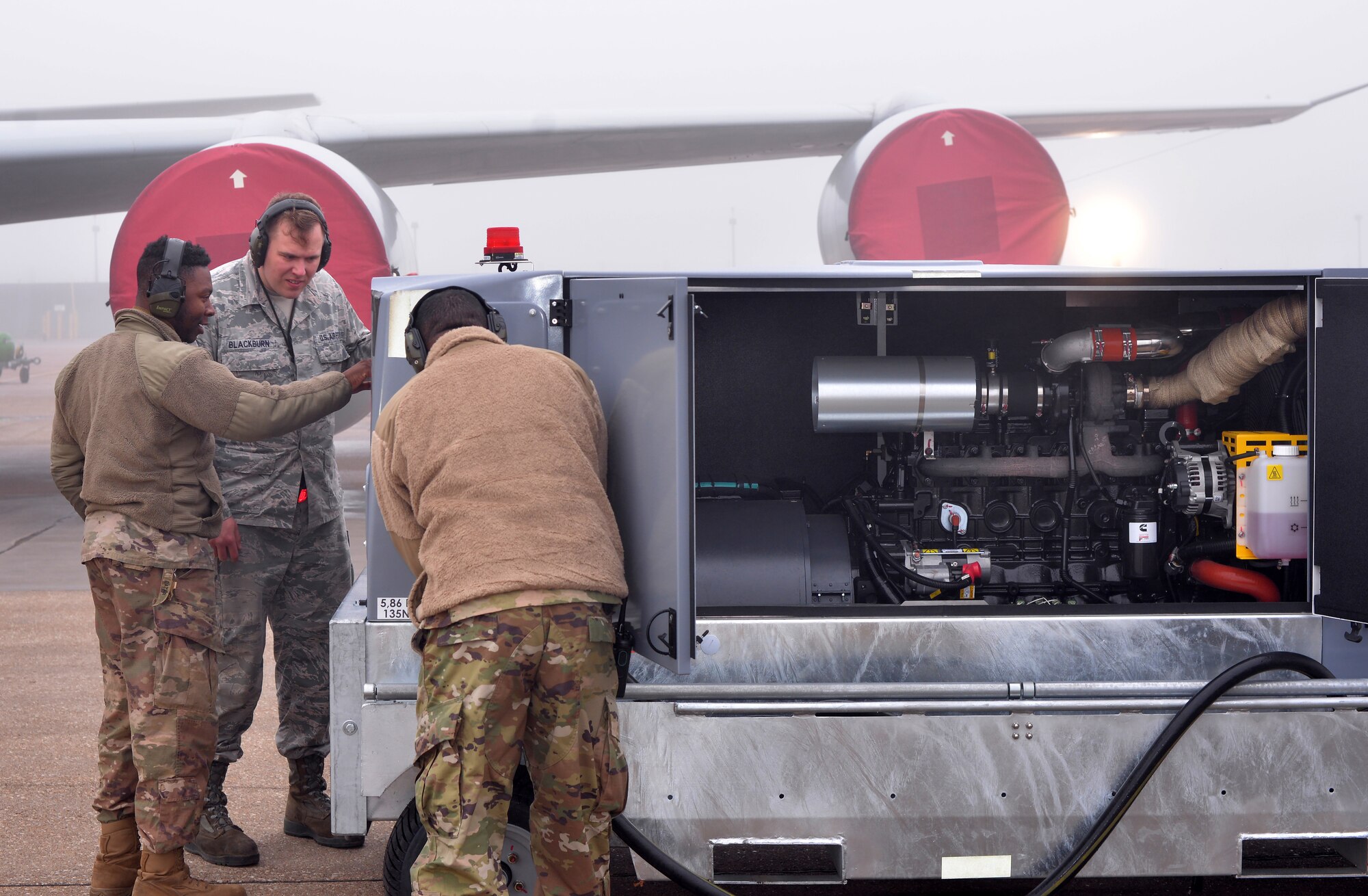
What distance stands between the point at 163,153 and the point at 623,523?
7475 millimetres

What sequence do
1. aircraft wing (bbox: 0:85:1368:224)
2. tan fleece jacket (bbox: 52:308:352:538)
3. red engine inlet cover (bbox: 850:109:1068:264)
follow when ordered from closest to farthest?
tan fleece jacket (bbox: 52:308:352:538) → red engine inlet cover (bbox: 850:109:1068:264) → aircraft wing (bbox: 0:85:1368:224)

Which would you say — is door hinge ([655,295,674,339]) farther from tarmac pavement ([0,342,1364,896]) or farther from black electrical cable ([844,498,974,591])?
black electrical cable ([844,498,974,591])

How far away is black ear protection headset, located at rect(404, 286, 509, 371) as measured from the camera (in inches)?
117

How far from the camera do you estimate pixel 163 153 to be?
357 inches

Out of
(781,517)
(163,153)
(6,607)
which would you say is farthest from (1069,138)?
(6,607)

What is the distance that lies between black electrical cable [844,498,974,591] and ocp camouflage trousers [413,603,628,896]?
1676 mm

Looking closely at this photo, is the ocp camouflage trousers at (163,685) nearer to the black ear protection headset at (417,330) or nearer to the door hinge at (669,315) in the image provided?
the black ear protection headset at (417,330)

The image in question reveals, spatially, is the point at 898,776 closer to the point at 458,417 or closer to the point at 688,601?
the point at 688,601

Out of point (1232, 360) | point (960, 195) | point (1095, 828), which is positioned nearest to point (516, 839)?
point (1095, 828)

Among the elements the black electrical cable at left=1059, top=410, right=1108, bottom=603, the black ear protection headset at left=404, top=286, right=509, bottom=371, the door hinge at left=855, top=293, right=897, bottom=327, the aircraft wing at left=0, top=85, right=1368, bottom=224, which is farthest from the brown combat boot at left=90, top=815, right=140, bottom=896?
the aircraft wing at left=0, top=85, right=1368, bottom=224

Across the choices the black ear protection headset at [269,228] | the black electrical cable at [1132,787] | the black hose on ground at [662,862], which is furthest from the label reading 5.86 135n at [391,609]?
the black electrical cable at [1132,787]

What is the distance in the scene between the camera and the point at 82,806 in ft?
14.1

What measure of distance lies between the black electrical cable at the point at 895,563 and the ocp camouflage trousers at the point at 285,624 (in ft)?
5.93

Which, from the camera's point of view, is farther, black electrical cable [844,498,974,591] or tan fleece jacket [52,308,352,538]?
black electrical cable [844,498,974,591]
